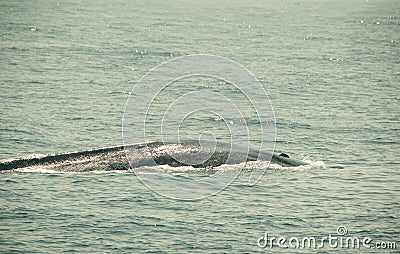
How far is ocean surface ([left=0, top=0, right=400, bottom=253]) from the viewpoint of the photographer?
85.2 feet

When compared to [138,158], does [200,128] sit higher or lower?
higher

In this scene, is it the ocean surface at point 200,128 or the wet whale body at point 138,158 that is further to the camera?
the wet whale body at point 138,158

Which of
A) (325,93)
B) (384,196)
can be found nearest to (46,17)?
(325,93)

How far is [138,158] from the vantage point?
3231 cm

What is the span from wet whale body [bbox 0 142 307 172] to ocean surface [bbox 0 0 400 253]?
794 millimetres

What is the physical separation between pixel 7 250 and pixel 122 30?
6737cm

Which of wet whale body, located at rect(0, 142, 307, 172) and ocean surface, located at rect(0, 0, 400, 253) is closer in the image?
ocean surface, located at rect(0, 0, 400, 253)

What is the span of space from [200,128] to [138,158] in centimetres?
930

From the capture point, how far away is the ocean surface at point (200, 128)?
26.0m

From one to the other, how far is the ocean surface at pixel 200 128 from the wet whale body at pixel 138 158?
794 mm

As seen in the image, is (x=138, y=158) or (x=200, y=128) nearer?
(x=138, y=158)

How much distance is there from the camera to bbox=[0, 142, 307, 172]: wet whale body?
32156 millimetres

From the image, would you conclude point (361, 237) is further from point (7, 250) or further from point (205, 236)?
point (7, 250)

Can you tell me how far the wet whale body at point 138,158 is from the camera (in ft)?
105
